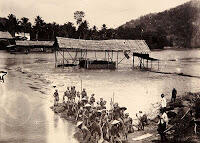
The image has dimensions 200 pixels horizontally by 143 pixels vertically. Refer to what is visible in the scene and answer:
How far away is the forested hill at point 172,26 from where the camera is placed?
28.4 ft

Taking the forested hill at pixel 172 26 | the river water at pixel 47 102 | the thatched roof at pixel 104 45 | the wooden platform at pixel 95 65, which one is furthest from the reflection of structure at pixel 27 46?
the river water at pixel 47 102

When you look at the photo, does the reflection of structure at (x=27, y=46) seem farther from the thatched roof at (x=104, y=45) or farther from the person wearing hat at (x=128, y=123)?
the person wearing hat at (x=128, y=123)

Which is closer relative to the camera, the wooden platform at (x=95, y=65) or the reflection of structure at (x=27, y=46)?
the wooden platform at (x=95, y=65)

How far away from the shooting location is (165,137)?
15.8 ft

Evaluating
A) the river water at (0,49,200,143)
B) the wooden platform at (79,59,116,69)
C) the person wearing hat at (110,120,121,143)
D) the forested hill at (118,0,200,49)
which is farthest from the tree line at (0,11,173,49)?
the person wearing hat at (110,120,121,143)

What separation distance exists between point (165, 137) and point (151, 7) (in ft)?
11.5

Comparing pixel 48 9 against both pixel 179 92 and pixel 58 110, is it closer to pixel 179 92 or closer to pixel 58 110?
pixel 58 110

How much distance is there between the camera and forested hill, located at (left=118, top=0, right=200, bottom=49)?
866 cm

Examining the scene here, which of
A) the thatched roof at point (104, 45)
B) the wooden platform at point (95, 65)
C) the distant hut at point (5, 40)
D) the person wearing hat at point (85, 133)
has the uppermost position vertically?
the distant hut at point (5, 40)

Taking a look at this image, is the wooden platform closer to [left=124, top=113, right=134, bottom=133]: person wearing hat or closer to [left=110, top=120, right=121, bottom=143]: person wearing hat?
[left=124, top=113, right=134, bottom=133]: person wearing hat

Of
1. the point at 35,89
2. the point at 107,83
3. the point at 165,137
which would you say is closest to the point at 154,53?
the point at 107,83

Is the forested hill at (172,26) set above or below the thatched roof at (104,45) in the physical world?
above

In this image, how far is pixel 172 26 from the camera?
1752 cm

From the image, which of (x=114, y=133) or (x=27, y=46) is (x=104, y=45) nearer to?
(x=114, y=133)
